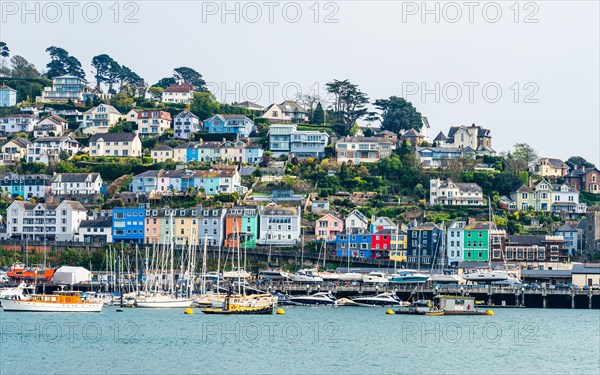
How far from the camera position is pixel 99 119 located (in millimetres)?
147625

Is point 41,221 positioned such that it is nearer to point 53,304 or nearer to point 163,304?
point 163,304

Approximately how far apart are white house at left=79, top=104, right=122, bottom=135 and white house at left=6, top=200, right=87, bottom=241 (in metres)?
29.2

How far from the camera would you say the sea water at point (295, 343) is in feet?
200

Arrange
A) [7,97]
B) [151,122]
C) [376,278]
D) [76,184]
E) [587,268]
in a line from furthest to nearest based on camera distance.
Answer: [7,97] → [151,122] → [76,184] → [587,268] → [376,278]

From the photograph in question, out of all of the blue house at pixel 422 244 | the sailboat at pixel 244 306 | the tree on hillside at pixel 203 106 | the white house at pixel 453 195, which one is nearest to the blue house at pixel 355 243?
the blue house at pixel 422 244

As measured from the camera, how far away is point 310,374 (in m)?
58.7

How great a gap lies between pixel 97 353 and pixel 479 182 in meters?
71.2

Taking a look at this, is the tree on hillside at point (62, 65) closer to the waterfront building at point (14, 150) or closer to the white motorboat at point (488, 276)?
the waterfront building at point (14, 150)

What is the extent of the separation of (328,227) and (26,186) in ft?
106

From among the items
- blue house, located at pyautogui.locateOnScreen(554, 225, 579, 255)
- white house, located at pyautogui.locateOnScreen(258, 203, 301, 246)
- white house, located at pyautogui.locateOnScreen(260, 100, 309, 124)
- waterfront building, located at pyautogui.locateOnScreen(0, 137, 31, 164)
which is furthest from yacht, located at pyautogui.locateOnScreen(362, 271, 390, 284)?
waterfront building, located at pyautogui.locateOnScreen(0, 137, 31, 164)

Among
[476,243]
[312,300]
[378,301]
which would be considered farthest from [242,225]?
[378,301]

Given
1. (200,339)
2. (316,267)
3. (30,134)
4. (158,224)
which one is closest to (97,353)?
(200,339)

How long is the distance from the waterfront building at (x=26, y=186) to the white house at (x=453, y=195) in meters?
37.7

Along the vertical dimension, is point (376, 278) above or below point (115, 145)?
below
